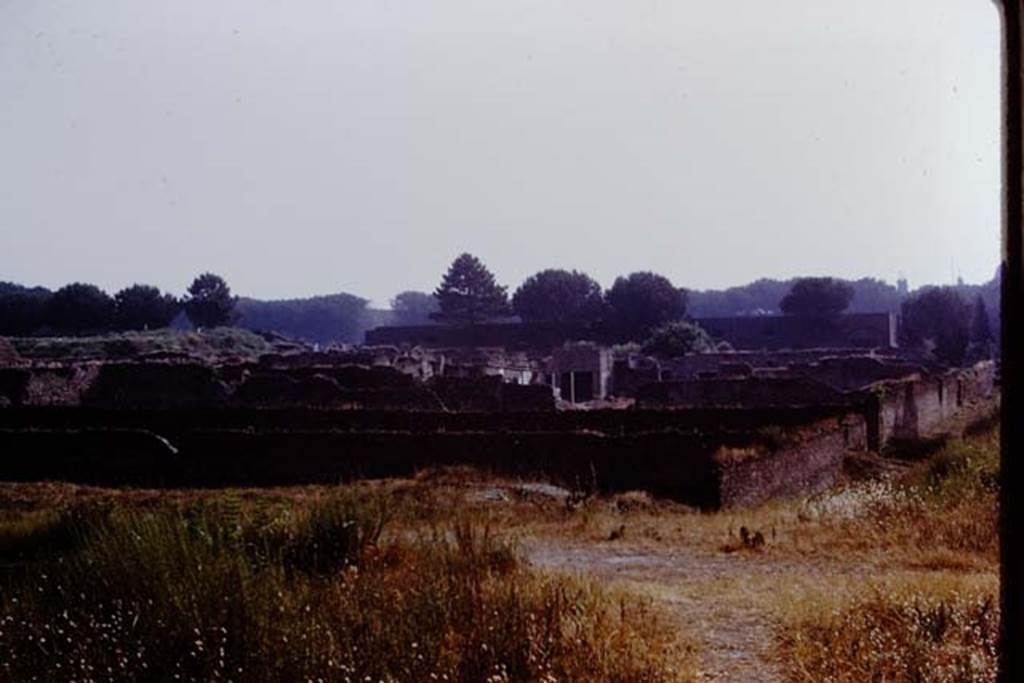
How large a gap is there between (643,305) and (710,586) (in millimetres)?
69782

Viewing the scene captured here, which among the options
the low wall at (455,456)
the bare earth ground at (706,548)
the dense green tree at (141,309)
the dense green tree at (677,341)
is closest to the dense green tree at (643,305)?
the dense green tree at (677,341)

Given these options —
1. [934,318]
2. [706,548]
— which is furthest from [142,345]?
[934,318]

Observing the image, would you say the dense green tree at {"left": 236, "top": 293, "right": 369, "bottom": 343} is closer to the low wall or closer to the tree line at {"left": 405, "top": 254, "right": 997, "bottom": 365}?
the tree line at {"left": 405, "top": 254, "right": 997, "bottom": 365}

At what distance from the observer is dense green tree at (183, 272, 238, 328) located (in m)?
82.1

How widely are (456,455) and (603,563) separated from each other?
901 cm

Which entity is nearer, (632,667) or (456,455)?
(632,667)

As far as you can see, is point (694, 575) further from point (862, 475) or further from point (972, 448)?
point (862, 475)

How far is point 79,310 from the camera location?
Result: 238 feet

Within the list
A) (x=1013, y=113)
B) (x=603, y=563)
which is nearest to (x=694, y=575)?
(x=603, y=563)

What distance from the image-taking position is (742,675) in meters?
5.72

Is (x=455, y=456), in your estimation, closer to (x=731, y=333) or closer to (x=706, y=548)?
(x=706, y=548)

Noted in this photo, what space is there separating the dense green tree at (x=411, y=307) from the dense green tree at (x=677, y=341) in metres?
77.4

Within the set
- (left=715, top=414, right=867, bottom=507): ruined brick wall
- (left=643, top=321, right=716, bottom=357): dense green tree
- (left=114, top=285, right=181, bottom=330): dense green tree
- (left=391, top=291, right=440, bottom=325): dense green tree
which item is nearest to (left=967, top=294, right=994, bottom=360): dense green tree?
(left=643, top=321, right=716, bottom=357): dense green tree

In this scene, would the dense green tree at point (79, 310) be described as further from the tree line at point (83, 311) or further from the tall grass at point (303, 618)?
the tall grass at point (303, 618)
